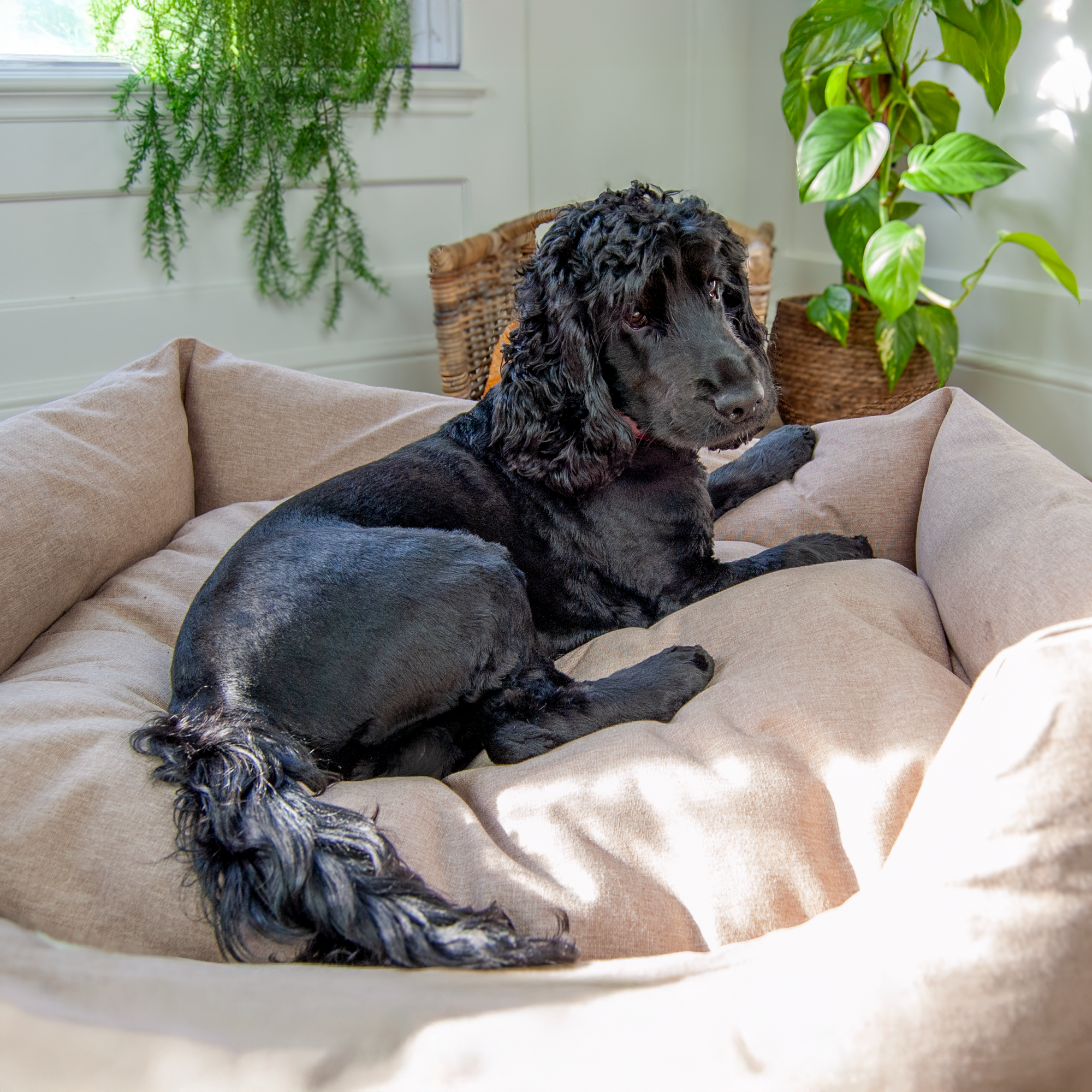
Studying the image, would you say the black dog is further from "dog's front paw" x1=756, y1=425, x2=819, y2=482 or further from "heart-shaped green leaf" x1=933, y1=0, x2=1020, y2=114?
"heart-shaped green leaf" x1=933, y1=0, x2=1020, y2=114

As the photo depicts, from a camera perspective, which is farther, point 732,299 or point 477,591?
point 732,299

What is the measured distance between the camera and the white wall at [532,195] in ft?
10.4

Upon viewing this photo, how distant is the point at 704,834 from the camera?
1146 mm

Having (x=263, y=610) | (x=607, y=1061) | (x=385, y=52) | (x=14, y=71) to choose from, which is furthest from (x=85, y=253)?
(x=607, y=1061)

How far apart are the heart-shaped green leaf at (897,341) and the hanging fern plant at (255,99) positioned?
202 cm

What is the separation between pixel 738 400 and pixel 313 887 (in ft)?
3.29

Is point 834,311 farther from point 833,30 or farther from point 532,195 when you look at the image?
point 532,195

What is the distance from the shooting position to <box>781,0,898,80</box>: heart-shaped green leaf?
2.76m

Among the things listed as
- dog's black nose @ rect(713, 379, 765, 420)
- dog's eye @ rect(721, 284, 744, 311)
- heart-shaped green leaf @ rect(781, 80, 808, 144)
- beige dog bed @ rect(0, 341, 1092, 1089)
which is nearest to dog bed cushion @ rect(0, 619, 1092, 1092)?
beige dog bed @ rect(0, 341, 1092, 1089)

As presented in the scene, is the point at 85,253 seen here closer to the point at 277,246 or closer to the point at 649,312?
the point at 277,246

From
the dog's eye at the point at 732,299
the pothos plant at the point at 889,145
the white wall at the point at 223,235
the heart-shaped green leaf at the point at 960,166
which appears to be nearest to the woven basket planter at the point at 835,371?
the pothos plant at the point at 889,145

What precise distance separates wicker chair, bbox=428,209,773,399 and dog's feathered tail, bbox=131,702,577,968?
2312 mm

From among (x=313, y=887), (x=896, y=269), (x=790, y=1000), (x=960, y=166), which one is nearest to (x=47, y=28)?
(x=896, y=269)

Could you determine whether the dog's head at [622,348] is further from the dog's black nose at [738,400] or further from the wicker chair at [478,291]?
the wicker chair at [478,291]
